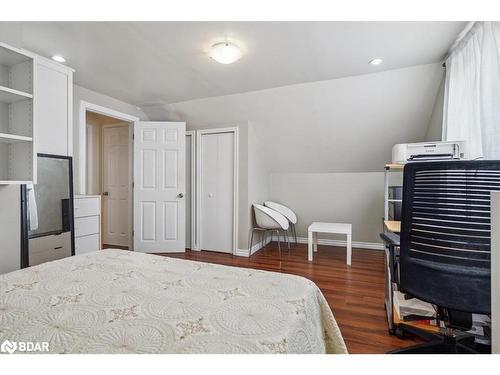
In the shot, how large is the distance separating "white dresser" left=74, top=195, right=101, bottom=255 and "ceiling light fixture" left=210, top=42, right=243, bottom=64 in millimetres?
2056

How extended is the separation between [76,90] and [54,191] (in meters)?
1.41

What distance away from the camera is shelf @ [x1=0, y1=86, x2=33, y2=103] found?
146cm

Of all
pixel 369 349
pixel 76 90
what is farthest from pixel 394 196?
pixel 76 90

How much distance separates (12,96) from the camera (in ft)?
5.05

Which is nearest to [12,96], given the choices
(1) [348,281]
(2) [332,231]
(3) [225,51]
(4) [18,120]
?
(4) [18,120]

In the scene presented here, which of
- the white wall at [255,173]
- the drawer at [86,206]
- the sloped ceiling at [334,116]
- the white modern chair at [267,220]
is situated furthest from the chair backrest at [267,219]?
the drawer at [86,206]

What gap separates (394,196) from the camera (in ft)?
10.5

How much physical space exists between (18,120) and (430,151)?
11.2ft

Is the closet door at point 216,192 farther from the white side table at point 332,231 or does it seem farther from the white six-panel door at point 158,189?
the white side table at point 332,231

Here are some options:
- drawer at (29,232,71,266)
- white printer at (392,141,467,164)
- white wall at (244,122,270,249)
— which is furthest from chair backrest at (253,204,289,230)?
drawer at (29,232,71,266)

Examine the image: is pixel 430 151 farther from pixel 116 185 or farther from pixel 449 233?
pixel 116 185

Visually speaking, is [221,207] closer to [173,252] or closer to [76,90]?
[173,252]

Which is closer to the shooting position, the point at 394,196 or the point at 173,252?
the point at 394,196

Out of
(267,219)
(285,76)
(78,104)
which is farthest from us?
(267,219)
